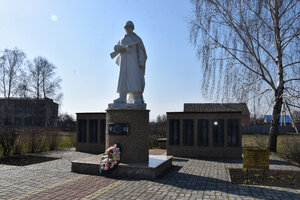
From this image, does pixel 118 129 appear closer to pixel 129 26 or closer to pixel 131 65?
pixel 131 65

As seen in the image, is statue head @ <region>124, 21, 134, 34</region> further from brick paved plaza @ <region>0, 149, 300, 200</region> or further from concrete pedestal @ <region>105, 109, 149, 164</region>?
brick paved plaza @ <region>0, 149, 300, 200</region>

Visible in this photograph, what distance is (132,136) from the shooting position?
23.5 feet

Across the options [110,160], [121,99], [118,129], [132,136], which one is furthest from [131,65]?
[110,160]

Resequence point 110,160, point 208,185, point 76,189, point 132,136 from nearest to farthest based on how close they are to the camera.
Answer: point 76,189, point 208,185, point 110,160, point 132,136

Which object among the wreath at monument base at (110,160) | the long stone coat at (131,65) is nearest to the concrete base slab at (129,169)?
the wreath at monument base at (110,160)

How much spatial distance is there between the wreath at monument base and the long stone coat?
1.96 m

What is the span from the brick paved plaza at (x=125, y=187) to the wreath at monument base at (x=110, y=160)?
0.89ft

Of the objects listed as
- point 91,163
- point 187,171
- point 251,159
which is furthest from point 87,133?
point 251,159

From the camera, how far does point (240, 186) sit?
18.3ft

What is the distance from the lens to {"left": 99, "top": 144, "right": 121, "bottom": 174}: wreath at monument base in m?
6.57

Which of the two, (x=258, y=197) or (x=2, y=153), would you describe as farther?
(x=2, y=153)

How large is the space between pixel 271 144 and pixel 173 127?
564 centimetres

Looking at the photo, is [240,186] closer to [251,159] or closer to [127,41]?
[251,159]

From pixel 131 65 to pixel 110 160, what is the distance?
306 centimetres
